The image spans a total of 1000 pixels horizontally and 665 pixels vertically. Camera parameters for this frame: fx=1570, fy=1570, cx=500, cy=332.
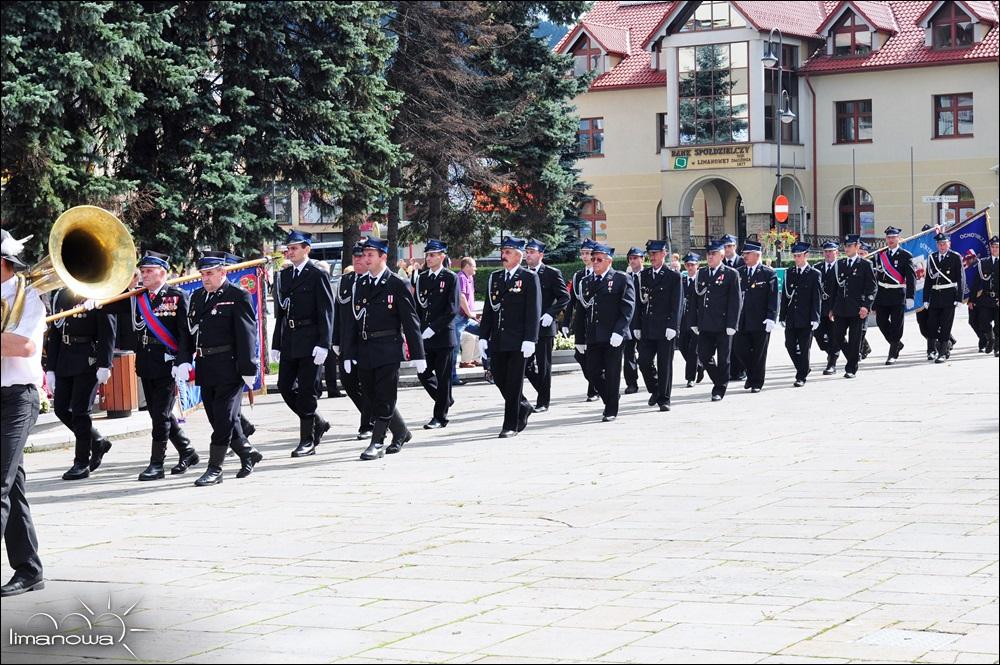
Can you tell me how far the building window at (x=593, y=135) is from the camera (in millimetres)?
67312

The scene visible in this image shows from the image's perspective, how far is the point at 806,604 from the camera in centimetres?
686

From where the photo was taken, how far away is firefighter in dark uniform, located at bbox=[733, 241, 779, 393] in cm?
1908

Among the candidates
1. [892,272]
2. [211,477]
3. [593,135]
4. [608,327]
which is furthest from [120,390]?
[593,135]

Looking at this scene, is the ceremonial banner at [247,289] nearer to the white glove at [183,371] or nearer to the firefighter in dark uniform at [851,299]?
the white glove at [183,371]

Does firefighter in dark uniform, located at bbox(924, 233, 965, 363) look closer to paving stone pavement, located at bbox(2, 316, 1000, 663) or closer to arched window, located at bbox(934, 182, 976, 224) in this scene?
paving stone pavement, located at bbox(2, 316, 1000, 663)

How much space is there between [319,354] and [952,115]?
50.9 m

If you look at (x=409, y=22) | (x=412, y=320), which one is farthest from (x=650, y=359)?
(x=409, y=22)

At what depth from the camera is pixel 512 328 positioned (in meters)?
14.7

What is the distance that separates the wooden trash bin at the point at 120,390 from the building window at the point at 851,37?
5018 cm

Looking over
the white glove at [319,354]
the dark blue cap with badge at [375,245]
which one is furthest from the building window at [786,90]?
the white glove at [319,354]

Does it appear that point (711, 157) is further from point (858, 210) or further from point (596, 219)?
point (596, 219)

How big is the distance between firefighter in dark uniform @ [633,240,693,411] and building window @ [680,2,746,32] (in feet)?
149

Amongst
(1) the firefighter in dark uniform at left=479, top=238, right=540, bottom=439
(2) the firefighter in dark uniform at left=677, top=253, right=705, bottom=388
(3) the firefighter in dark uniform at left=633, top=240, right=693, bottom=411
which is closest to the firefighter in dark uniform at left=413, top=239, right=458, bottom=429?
(1) the firefighter in dark uniform at left=479, top=238, right=540, bottom=439

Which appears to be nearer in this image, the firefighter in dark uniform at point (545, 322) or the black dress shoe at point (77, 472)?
the black dress shoe at point (77, 472)
